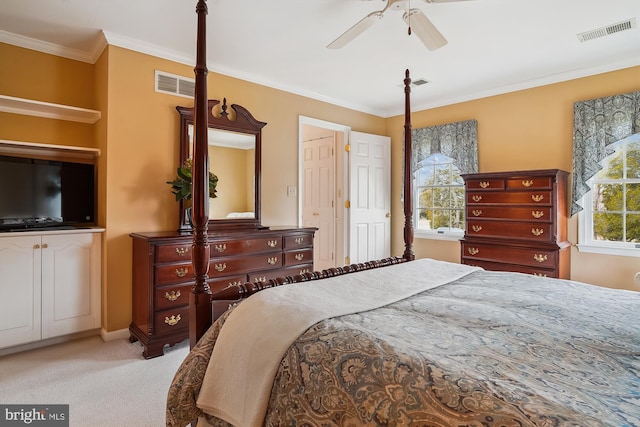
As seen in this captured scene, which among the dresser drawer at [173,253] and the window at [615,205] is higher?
the window at [615,205]

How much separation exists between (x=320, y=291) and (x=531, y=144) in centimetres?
369

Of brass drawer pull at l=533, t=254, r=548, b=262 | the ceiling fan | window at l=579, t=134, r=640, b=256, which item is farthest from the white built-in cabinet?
window at l=579, t=134, r=640, b=256

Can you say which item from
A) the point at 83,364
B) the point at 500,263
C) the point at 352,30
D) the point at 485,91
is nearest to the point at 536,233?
the point at 500,263

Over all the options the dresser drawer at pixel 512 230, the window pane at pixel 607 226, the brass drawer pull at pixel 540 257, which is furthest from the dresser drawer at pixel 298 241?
the window pane at pixel 607 226

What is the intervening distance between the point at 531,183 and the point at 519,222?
1.37ft

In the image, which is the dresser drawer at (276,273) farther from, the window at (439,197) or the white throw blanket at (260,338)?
the window at (439,197)

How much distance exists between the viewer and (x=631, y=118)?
3270 millimetres

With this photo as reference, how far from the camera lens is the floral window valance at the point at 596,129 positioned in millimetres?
3289

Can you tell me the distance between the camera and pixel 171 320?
2.75 m

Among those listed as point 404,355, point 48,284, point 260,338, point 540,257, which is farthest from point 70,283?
point 540,257

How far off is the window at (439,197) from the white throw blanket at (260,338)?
11.3ft

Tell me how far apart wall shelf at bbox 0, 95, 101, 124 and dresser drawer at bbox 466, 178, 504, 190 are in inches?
153

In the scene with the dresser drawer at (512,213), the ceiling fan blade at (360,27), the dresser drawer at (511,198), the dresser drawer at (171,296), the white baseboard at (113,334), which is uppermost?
the ceiling fan blade at (360,27)
